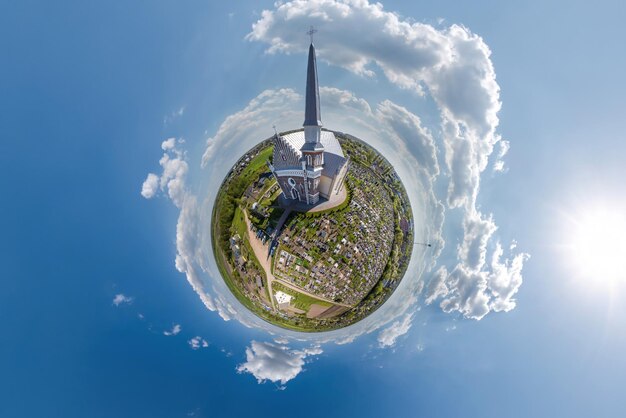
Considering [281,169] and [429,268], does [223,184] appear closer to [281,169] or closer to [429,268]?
[281,169]

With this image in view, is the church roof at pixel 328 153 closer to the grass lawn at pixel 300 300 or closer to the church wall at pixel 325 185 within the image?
the church wall at pixel 325 185

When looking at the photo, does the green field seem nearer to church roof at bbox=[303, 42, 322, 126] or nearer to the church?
the church

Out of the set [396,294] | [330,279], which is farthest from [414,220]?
[330,279]

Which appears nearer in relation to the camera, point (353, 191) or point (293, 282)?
point (293, 282)

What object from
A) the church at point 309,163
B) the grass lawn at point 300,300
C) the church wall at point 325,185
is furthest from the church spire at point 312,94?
the grass lawn at point 300,300

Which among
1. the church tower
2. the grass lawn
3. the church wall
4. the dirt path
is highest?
the church wall

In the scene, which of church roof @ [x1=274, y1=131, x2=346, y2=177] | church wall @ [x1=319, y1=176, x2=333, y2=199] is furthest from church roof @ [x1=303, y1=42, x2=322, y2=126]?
church wall @ [x1=319, y1=176, x2=333, y2=199]
